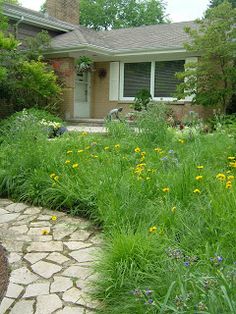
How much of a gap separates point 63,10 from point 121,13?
71.8ft

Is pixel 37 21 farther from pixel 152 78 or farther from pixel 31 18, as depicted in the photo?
pixel 152 78

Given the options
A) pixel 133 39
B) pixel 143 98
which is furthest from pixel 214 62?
pixel 133 39

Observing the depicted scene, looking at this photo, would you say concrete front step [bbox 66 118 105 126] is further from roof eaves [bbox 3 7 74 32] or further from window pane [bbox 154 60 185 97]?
roof eaves [bbox 3 7 74 32]

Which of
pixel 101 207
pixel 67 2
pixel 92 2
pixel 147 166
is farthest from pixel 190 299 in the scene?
pixel 92 2

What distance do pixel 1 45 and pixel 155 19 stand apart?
3172 cm

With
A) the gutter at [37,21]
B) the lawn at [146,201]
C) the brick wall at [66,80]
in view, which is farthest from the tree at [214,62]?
the gutter at [37,21]

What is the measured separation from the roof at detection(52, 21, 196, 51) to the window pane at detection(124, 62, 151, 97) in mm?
882

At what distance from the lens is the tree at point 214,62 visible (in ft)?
39.6

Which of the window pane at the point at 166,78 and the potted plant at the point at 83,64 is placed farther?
the window pane at the point at 166,78

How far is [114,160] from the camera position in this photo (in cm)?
522

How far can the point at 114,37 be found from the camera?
1752 centimetres

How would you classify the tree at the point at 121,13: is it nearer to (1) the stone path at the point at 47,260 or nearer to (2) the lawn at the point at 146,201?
(2) the lawn at the point at 146,201

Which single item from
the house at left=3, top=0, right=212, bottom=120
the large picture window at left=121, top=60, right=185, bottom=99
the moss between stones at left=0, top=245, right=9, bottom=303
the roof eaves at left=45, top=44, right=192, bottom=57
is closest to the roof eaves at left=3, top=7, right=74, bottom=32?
the house at left=3, top=0, right=212, bottom=120

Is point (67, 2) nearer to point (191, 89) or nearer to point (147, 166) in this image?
point (191, 89)
